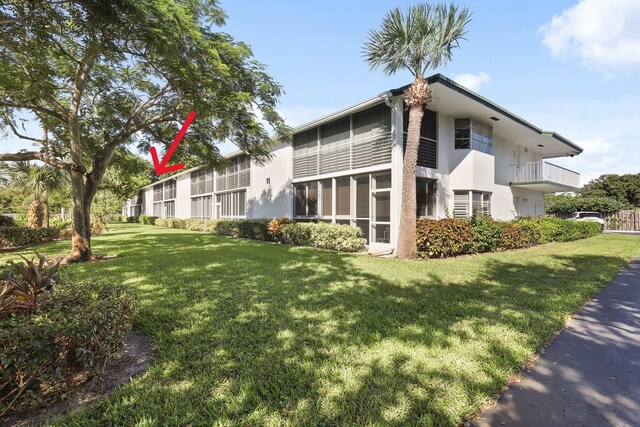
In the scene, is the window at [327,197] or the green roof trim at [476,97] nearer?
the green roof trim at [476,97]

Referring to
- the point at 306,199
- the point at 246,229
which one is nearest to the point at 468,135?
the point at 306,199

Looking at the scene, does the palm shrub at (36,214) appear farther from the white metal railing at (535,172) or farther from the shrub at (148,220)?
the white metal railing at (535,172)

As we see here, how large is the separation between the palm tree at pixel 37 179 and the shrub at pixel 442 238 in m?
20.9

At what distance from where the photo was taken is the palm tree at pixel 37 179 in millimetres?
18938

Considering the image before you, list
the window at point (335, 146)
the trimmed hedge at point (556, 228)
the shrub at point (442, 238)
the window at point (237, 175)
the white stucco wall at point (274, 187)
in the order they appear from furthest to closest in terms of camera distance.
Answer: the window at point (237, 175)
the white stucco wall at point (274, 187)
the trimmed hedge at point (556, 228)
the window at point (335, 146)
the shrub at point (442, 238)

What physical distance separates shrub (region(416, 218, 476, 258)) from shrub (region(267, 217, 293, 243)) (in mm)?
7021

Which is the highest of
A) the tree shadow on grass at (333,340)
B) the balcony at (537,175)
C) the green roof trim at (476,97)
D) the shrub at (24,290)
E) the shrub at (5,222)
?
the green roof trim at (476,97)

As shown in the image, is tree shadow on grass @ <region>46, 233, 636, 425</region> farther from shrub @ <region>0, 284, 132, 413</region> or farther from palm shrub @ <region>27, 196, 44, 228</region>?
palm shrub @ <region>27, 196, 44, 228</region>

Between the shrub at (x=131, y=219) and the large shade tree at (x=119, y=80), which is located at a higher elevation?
the large shade tree at (x=119, y=80)

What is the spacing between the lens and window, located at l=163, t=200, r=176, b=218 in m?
A: 35.0

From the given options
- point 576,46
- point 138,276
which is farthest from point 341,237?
point 576,46

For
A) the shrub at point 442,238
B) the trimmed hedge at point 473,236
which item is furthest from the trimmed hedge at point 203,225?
the trimmed hedge at point 473,236

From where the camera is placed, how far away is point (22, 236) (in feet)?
46.4

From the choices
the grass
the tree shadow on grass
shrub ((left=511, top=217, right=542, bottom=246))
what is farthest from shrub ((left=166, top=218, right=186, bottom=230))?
shrub ((left=511, top=217, right=542, bottom=246))
